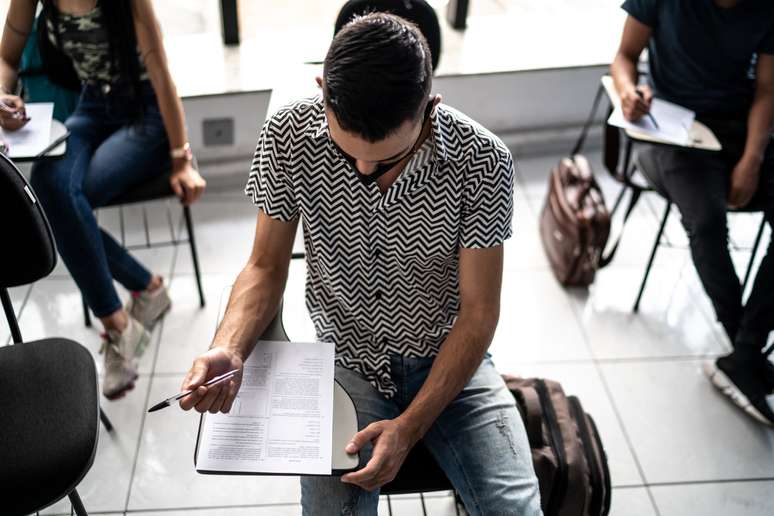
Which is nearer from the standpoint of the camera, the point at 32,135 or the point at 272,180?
the point at 272,180

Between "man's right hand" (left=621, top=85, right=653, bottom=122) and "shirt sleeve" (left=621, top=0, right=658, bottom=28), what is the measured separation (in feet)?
0.83

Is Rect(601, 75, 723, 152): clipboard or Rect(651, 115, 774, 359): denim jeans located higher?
Rect(601, 75, 723, 152): clipboard

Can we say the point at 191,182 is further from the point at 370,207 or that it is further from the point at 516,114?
the point at 516,114

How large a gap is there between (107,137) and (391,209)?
3.98ft

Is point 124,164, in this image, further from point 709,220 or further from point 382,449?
point 709,220

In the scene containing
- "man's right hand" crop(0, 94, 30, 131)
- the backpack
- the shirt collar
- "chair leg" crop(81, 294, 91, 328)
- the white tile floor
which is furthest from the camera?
"chair leg" crop(81, 294, 91, 328)

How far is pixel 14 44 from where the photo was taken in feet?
6.39

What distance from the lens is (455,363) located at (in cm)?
133

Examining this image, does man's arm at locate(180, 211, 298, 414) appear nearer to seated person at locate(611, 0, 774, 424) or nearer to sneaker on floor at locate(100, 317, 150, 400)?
sneaker on floor at locate(100, 317, 150, 400)

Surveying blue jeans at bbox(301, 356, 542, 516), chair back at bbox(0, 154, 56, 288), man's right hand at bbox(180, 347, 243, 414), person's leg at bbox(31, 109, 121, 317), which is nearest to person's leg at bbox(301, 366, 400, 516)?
blue jeans at bbox(301, 356, 542, 516)

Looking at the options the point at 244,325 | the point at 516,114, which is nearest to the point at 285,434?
the point at 244,325

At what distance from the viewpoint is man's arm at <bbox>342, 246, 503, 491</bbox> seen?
124 centimetres

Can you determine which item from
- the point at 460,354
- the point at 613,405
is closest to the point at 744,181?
the point at 613,405

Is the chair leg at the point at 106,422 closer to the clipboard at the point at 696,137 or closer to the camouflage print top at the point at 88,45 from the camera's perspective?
the camouflage print top at the point at 88,45
